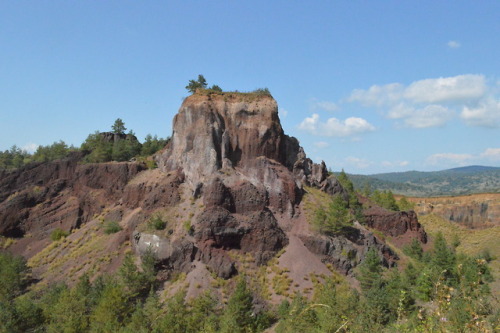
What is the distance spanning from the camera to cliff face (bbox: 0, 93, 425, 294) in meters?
41.9

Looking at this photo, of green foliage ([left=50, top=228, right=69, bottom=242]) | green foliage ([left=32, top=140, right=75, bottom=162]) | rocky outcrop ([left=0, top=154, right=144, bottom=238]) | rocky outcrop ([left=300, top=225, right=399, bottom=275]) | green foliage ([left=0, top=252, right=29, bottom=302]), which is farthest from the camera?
green foliage ([left=32, top=140, right=75, bottom=162])

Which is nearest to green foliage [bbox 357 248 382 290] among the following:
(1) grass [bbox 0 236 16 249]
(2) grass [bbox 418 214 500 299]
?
(2) grass [bbox 418 214 500 299]

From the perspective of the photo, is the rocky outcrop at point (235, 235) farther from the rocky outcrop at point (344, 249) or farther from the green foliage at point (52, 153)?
the green foliage at point (52, 153)

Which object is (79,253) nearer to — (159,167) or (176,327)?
(159,167)

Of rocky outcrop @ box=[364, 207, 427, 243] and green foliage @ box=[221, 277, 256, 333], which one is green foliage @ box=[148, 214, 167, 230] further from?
rocky outcrop @ box=[364, 207, 427, 243]

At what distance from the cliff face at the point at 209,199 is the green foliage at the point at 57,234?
3.79ft

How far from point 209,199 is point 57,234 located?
24745 mm

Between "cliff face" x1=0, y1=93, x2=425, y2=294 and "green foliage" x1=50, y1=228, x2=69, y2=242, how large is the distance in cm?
115

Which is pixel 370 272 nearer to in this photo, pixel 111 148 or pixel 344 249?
pixel 344 249

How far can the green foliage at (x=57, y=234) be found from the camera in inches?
2019

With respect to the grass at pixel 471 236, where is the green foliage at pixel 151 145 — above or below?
above

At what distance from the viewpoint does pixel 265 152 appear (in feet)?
167

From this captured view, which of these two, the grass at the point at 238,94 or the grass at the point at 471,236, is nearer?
the grass at the point at 238,94

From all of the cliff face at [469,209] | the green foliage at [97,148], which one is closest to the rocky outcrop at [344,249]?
the green foliage at [97,148]
